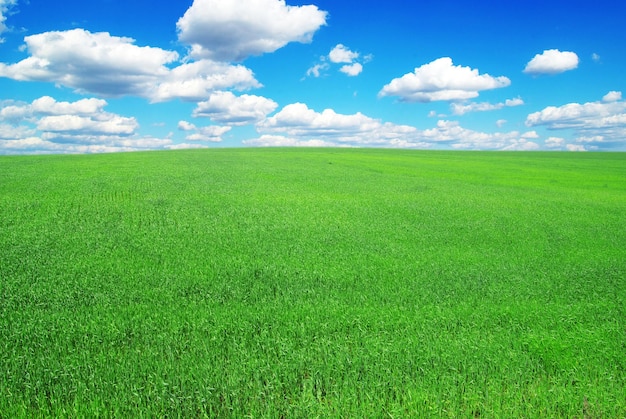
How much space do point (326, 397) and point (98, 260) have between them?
8.73 m

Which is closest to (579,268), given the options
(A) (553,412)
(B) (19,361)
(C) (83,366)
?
(A) (553,412)

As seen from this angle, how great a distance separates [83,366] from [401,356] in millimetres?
5004

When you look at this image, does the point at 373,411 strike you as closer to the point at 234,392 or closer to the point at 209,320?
the point at 234,392

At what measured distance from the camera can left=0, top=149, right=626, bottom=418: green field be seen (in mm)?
5848

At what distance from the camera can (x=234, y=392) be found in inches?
229

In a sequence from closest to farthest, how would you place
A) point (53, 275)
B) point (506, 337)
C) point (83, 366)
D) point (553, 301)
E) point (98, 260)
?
point (83, 366)
point (506, 337)
point (553, 301)
point (53, 275)
point (98, 260)

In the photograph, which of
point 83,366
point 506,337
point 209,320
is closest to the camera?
point 83,366

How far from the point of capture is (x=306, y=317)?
8.19 m

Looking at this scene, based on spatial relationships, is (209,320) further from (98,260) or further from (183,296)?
(98,260)

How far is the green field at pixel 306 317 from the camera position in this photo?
5.85 metres

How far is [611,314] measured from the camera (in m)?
8.91

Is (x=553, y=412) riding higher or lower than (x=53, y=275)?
lower

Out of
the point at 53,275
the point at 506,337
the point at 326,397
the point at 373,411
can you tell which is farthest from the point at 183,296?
the point at 506,337

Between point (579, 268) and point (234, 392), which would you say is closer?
point (234, 392)
